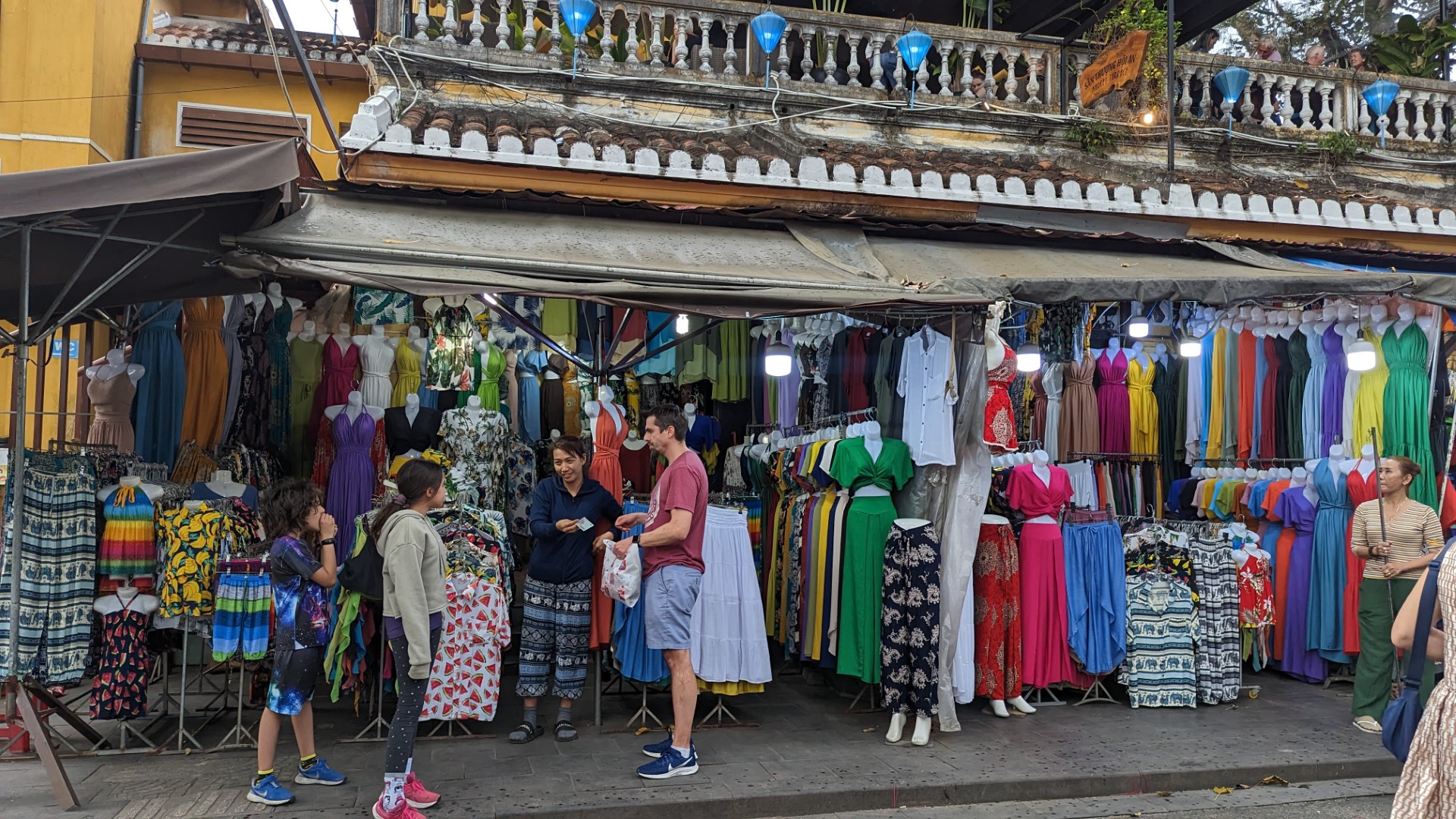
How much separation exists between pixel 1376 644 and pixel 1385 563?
1.69ft

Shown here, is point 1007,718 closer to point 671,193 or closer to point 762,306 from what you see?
point 762,306

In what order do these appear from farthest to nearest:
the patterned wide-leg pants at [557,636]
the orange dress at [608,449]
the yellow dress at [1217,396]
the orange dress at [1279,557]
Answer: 1. the yellow dress at [1217,396]
2. the orange dress at [1279,557]
3. the orange dress at [608,449]
4. the patterned wide-leg pants at [557,636]

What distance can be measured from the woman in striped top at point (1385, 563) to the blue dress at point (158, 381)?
302 inches

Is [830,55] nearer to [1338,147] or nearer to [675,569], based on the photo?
[1338,147]

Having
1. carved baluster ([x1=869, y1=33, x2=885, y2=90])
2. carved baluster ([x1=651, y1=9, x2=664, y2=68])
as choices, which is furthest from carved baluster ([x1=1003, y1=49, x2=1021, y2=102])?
carved baluster ([x1=651, y1=9, x2=664, y2=68])

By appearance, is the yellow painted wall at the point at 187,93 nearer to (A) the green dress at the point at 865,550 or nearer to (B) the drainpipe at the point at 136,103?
(B) the drainpipe at the point at 136,103

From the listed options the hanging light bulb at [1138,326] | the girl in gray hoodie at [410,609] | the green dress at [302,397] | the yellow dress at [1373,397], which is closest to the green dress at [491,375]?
the green dress at [302,397]

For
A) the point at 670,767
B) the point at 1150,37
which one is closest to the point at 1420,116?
the point at 1150,37

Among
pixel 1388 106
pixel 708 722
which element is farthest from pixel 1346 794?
pixel 1388 106

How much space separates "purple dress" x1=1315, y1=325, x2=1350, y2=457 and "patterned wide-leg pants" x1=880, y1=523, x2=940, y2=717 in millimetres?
3626

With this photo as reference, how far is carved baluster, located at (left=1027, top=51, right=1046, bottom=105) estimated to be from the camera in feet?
34.7

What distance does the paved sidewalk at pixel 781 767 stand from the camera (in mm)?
4914

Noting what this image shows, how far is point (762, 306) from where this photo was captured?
5527 mm

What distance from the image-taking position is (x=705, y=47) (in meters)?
9.88
